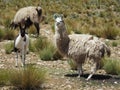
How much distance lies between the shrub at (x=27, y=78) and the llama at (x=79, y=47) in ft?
4.22

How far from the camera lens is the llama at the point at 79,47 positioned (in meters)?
9.78

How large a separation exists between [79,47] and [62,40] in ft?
1.68

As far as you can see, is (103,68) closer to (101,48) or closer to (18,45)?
(101,48)

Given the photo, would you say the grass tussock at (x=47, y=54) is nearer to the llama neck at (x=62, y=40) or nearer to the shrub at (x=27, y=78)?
the llama neck at (x=62, y=40)

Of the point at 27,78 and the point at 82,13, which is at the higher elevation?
the point at 27,78

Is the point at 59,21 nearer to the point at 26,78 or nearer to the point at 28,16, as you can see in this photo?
the point at 26,78

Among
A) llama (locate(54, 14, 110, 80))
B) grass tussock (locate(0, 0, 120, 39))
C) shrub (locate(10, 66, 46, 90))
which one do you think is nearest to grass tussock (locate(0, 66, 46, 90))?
shrub (locate(10, 66, 46, 90))

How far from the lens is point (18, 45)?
11.1m

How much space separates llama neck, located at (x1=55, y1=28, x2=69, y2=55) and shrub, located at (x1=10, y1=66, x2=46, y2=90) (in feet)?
4.45

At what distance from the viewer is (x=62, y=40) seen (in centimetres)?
1018

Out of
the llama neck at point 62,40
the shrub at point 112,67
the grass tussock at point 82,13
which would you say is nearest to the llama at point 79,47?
the llama neck at point 62,40

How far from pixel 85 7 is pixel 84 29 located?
1621 cm

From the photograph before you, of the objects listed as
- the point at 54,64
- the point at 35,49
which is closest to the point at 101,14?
the point at 35,49

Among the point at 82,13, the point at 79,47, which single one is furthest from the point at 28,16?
the point at 82,13
